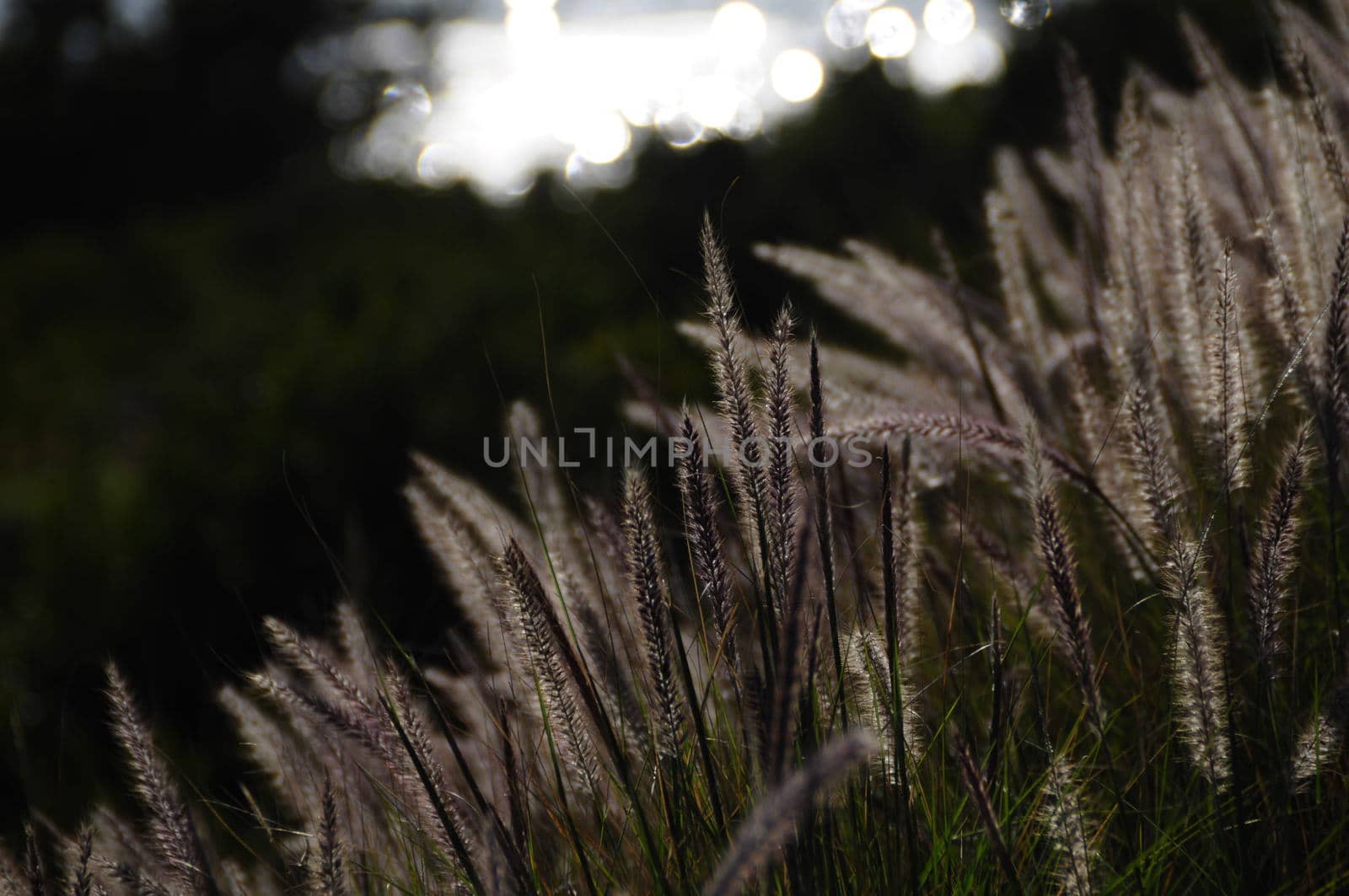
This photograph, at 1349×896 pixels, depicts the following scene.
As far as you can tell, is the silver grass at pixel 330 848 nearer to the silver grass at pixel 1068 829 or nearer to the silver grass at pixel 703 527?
the silver grass at pixel 703 527

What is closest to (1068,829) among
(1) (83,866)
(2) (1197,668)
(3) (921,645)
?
(2) (1197,668)

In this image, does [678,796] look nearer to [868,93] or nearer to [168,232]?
[868,93]

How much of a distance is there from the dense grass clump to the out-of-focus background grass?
1.69ft

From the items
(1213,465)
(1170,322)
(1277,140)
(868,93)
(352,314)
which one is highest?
(868,93)

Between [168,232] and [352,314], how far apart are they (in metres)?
4.44

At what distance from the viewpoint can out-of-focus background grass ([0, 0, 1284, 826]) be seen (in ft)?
12.5

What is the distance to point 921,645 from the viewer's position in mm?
1687

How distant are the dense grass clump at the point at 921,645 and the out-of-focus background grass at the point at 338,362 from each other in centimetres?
51

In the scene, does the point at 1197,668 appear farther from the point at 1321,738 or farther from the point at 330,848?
the point at 330,848

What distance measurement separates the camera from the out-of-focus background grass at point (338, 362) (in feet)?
12.5

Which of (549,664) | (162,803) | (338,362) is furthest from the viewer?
(338,362)

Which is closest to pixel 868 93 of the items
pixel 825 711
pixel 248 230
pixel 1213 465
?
pixel 1213 465

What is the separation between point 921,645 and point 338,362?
10.9ft

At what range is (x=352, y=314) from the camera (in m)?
5.50
